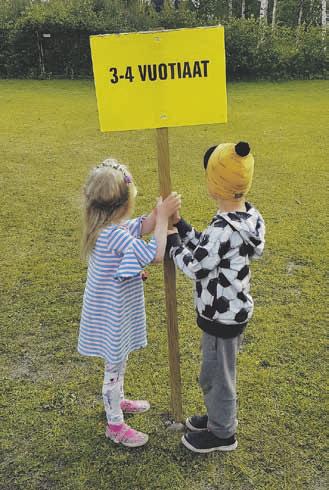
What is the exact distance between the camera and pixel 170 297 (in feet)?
9.03

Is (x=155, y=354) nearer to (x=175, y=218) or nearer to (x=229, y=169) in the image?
(x=175, y=218)

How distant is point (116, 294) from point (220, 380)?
2.18ft

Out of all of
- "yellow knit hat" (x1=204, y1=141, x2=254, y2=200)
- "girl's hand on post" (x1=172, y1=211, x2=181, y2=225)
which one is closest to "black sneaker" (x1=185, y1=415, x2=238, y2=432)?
"girl's hand on post" (x1=172, y1=211, x2=181, y2=225)

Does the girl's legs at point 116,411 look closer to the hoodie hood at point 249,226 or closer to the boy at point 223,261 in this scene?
the boy at point 223,261

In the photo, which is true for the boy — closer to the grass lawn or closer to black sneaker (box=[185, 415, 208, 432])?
black sneaker (box=[185, 415, 208, 432])

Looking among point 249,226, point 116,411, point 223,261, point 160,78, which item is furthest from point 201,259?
point 116,411

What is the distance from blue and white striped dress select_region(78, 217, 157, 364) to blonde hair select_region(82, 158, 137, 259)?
1.9 inches

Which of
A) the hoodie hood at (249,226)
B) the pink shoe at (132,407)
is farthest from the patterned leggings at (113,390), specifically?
the hoodie hood at (249,226)

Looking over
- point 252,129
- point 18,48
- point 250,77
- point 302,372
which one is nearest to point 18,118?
point 252,129

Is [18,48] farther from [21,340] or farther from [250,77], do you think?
[21,340]

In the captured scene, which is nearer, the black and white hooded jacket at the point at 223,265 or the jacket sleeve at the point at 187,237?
the black and white hooded jacket at the point at 223,265

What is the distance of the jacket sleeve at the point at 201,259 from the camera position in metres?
2.36

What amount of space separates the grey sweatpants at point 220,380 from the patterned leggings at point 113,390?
0.44m

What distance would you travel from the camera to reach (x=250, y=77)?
664 inches
